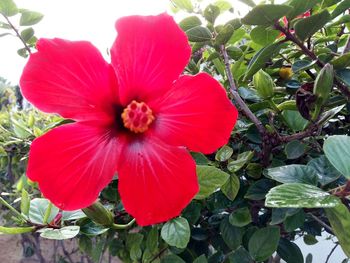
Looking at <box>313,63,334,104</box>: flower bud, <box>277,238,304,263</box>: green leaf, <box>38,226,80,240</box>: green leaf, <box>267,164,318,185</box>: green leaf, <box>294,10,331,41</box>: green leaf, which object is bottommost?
<box>277,238,304,263</box>: green leaf

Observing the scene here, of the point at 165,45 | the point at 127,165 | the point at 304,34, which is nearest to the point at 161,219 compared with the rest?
the point at 127,165

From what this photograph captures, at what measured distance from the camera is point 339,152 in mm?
402

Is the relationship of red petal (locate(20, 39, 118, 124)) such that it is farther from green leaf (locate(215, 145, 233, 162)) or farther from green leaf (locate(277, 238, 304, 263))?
green leaf (locate(277, 238, 304, 263))

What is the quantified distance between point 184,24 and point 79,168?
0.92 ft

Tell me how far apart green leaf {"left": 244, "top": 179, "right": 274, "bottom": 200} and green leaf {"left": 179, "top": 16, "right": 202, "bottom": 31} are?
267 mm

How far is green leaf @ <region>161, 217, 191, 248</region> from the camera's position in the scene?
516 mm

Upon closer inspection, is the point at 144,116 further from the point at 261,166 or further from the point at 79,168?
the point at 261,166

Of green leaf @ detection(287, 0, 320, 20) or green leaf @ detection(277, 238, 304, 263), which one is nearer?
green leaf @ detection(287, 0, 320, 20)

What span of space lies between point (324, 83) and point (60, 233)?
400mm

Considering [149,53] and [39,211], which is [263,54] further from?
[39,211]

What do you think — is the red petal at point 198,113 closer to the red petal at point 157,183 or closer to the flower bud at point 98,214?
the red petal at point 157,183

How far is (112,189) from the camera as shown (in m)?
0.67

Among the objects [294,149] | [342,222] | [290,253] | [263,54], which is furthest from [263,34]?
[290,253]

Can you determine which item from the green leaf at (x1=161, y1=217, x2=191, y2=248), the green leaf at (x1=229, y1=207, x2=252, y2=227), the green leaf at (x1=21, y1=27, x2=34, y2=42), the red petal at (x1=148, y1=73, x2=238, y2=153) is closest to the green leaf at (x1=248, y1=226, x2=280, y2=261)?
the green leaf at (x1=229, y1=207, x2=252, y2=227)
